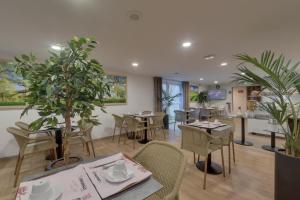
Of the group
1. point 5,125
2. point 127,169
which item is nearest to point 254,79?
point 127,169

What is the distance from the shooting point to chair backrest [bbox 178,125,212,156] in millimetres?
2201

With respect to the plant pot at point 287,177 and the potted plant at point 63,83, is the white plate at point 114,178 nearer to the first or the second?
the potted plant at point 63,83

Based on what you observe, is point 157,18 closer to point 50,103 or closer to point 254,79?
point 254,79

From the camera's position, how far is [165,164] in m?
1.19

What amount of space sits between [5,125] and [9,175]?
1.31 meters

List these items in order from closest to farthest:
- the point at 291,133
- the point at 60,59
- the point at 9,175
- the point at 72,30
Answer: the point at 60,59 < the point at 291,133 < the point at 72,30 < the point at 9,175

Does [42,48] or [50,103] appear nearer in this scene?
[50,103]

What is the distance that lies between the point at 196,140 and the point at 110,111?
11.0 ft

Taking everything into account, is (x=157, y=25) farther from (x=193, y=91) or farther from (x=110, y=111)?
(x=193, y=91)

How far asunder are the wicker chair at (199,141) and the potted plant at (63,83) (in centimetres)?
162

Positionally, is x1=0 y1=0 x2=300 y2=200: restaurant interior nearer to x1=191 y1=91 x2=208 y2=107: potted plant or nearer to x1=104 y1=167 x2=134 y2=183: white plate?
x1=104 y1=167 x2=134 y2=183: white plate

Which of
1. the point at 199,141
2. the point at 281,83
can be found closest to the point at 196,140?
the point at 199,141

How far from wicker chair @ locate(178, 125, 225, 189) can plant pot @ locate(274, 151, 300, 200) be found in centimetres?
79

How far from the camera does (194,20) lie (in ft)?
6.31
